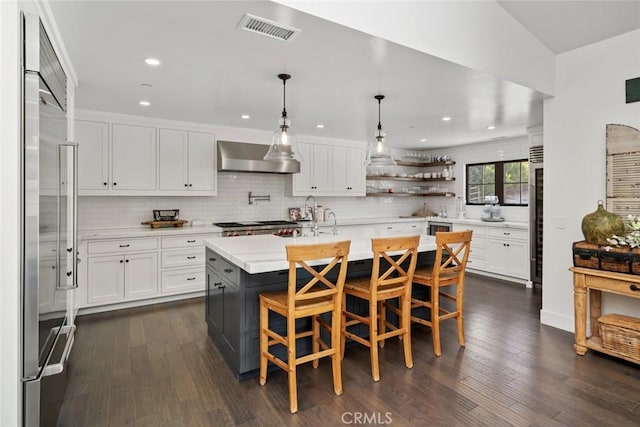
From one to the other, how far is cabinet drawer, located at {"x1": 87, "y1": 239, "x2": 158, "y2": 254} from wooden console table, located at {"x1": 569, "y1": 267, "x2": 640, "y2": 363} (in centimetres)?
443

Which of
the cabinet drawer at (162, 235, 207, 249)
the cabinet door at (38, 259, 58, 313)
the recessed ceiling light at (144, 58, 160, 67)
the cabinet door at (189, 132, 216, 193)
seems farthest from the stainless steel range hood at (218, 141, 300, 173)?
the cabinet door at (38, 259, 58, 313)

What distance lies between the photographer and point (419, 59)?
267 centimetres

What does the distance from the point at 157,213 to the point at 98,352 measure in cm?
219

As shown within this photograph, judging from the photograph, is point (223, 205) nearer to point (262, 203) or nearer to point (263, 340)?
point (262, 203)

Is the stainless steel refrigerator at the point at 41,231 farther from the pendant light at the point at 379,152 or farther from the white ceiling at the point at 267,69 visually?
the pendant light at the point at 379,152

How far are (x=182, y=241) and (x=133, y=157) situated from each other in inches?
48.9

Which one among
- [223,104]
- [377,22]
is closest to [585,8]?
[377,22]

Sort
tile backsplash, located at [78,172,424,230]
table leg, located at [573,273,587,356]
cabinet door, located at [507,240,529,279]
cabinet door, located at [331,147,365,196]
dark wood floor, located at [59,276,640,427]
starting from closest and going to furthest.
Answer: dark wood floor, located at [59,276,640,427] → table leg, located at [573,273,587,356] → tile backsplash, located at [78,172,424,230] → cabinet door, located at [507,240,529,279] → cabinet door, located at [331,147,365,196]

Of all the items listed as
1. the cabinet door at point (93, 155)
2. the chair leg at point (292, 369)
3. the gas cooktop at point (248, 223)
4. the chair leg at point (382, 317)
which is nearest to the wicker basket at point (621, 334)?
the chair leg at point (382, 317)

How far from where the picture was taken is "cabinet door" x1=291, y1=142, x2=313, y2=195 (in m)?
5.72

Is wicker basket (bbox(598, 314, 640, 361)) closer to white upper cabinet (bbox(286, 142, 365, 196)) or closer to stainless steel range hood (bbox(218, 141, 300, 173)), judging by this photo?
stainless steel range hood (bbox(218, 141, 300, 173))

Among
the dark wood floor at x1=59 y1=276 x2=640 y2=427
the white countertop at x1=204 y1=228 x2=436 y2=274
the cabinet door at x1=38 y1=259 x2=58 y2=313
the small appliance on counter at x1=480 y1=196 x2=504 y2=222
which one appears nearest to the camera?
the cabinet door at x1=38 y1=259 x2=58 y2=313

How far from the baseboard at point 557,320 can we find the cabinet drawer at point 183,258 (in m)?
4.05

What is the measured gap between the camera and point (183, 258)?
4.51m
